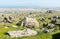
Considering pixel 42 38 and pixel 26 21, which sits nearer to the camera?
pixel 42 38

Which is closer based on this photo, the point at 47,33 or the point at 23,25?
the point at 47,33

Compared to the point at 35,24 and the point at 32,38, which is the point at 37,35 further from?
the point at 35,24

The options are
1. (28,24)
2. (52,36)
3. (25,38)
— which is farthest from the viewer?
(28,24)

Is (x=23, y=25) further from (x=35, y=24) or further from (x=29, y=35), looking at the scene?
(x=29, y=35)

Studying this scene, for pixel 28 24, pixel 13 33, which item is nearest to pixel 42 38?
pixel 13 33

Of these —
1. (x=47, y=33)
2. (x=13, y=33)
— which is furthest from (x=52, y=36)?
(x=13, y=33)

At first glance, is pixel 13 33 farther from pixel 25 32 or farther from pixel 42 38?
pixel 42 38

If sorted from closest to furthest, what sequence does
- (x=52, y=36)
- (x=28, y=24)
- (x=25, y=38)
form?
(x=25, y=38)
(x=52, y=36)
(x=28, y=24)
